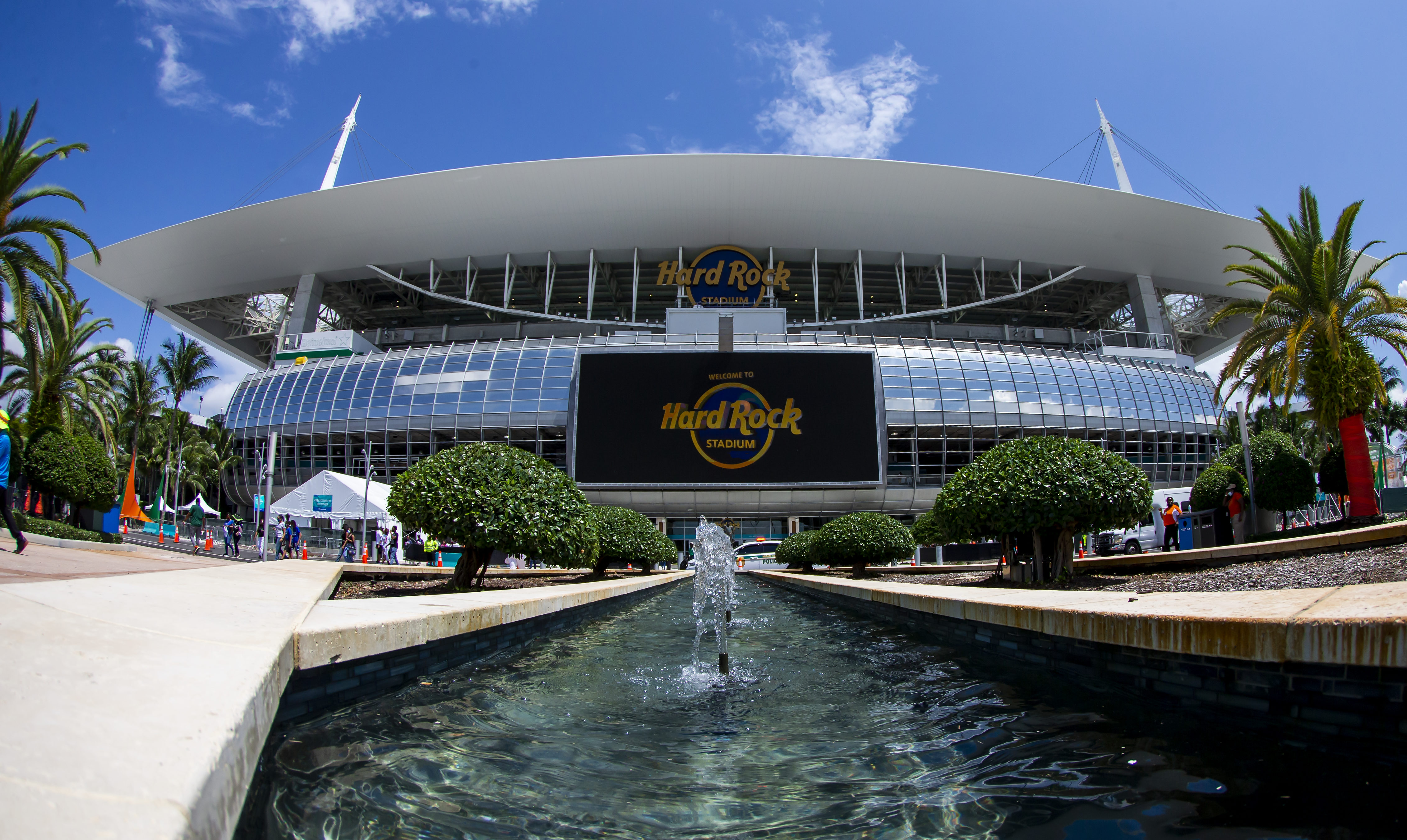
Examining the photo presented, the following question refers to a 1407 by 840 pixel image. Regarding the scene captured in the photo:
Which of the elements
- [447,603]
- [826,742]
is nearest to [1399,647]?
[826,742]

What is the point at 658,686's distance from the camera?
15.2 ft

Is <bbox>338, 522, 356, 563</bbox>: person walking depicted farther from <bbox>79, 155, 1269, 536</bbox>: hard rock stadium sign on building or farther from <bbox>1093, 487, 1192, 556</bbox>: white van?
<bbox>1093, 487, 1192, 556</bbox>: white van

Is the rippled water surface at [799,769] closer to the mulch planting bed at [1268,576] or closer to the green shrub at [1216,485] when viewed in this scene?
the mulch planting bed at [1268,576]

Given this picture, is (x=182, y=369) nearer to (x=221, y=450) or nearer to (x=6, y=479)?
(x=221, y=450)

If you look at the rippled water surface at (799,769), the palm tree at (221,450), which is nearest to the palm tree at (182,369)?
the palm tree at (221,450)

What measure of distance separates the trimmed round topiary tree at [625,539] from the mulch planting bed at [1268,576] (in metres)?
9.85

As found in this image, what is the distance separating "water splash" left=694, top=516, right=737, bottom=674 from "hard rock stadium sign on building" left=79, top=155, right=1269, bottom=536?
24811 millimetres

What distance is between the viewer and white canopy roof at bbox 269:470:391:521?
2095 centimetres

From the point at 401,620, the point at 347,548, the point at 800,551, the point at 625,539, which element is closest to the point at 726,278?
the point at 800,551

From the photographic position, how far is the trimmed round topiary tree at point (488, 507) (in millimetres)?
9242

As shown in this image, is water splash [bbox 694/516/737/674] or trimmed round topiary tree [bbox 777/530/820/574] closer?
water splash [bbox 694/516/737/674]

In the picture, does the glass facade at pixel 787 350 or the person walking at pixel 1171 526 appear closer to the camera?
the person walking at pixel 1171 526

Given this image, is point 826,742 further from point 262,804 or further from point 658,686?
point 262,804

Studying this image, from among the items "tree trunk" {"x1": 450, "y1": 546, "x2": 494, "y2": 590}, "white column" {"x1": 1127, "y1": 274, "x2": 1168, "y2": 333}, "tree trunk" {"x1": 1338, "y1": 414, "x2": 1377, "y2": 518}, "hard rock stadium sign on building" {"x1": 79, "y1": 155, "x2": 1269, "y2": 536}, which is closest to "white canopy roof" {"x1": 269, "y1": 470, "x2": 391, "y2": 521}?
"tree trunk" {"x1": 450, "y1": 546, "x2": 494, "y2": 590}
